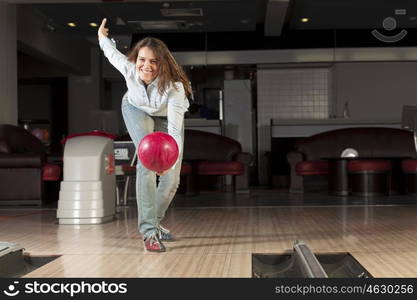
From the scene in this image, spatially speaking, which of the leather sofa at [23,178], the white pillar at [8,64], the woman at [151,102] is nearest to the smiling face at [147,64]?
the woman at [151,102]

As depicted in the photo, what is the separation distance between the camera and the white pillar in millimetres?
8438

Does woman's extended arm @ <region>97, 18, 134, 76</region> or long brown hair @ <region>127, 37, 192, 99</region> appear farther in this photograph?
woman's extended arm @ <region>97, 18, 134, 76</region>

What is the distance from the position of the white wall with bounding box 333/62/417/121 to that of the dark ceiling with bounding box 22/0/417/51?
1.64ft

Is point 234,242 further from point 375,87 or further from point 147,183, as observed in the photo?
point 375,87

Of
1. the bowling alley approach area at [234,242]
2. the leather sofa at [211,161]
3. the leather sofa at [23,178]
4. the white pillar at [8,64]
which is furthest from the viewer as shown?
the white pillar at [8,64]

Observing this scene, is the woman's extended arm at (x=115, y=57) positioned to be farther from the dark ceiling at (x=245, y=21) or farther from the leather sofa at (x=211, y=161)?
the dark ceiling at (x=245, y=21)

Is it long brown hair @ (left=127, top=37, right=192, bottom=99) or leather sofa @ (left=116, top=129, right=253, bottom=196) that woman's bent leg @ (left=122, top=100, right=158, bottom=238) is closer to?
long brown hair @ (left=127, top=37, right=192, bottom=99)

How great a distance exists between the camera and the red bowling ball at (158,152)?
104 inches

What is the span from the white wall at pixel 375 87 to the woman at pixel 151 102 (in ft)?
29.8

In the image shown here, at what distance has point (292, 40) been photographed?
37.8 ft

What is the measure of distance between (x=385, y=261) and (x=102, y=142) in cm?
268

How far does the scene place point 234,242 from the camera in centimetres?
343

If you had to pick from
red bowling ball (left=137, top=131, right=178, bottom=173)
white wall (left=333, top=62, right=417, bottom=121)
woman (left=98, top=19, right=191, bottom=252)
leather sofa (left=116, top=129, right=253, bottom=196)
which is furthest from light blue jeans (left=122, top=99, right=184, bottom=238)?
white wall (left=333, top=62, right=417, bottom=121)

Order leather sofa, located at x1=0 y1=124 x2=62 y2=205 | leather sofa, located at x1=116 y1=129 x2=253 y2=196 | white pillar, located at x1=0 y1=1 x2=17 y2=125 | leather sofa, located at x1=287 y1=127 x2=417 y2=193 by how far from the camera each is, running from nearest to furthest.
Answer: leather sofa, located at x1=0 y1=124 x2=62 y2=205
leather sofa, located at x1=116 y1=129 x2=253 y2=196
white pillar, located at x1=0 y1=1 x2=17 y2=125
leather sofa, located at x1=287 y1=127 x2=417 y2=193
